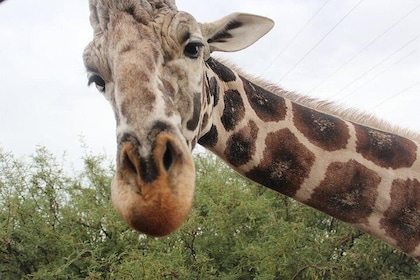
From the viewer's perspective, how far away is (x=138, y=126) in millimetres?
3203

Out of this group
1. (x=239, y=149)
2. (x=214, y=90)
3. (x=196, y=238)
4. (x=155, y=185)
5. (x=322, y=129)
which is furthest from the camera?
(x=196, y=238)

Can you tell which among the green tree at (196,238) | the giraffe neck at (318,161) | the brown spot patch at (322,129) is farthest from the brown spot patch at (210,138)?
the green tree at (196,238)

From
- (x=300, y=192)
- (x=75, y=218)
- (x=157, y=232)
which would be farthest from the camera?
(x=75, y=218)

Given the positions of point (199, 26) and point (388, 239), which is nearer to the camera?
point (199, 26)

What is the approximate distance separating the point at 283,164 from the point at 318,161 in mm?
251

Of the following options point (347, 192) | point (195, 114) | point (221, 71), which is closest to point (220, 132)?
point (221, 71)

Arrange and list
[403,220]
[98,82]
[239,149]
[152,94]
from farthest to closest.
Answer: [403,220], [239,149], [98,82], [152,94]

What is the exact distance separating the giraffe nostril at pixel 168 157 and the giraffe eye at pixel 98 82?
803 mm

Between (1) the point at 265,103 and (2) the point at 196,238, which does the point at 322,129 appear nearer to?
(1) the point at 265,103

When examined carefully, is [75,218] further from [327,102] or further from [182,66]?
[182,66]

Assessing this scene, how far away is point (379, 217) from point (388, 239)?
0.16m

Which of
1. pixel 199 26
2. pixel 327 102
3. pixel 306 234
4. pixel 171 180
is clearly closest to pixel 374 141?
pixel 327 102

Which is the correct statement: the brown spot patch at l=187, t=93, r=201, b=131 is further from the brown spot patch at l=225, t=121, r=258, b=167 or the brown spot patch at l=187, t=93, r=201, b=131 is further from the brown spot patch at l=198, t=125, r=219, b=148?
the brown spot patch at l=225, t=121, r=258, b=167

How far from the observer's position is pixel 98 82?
3.79 meters
